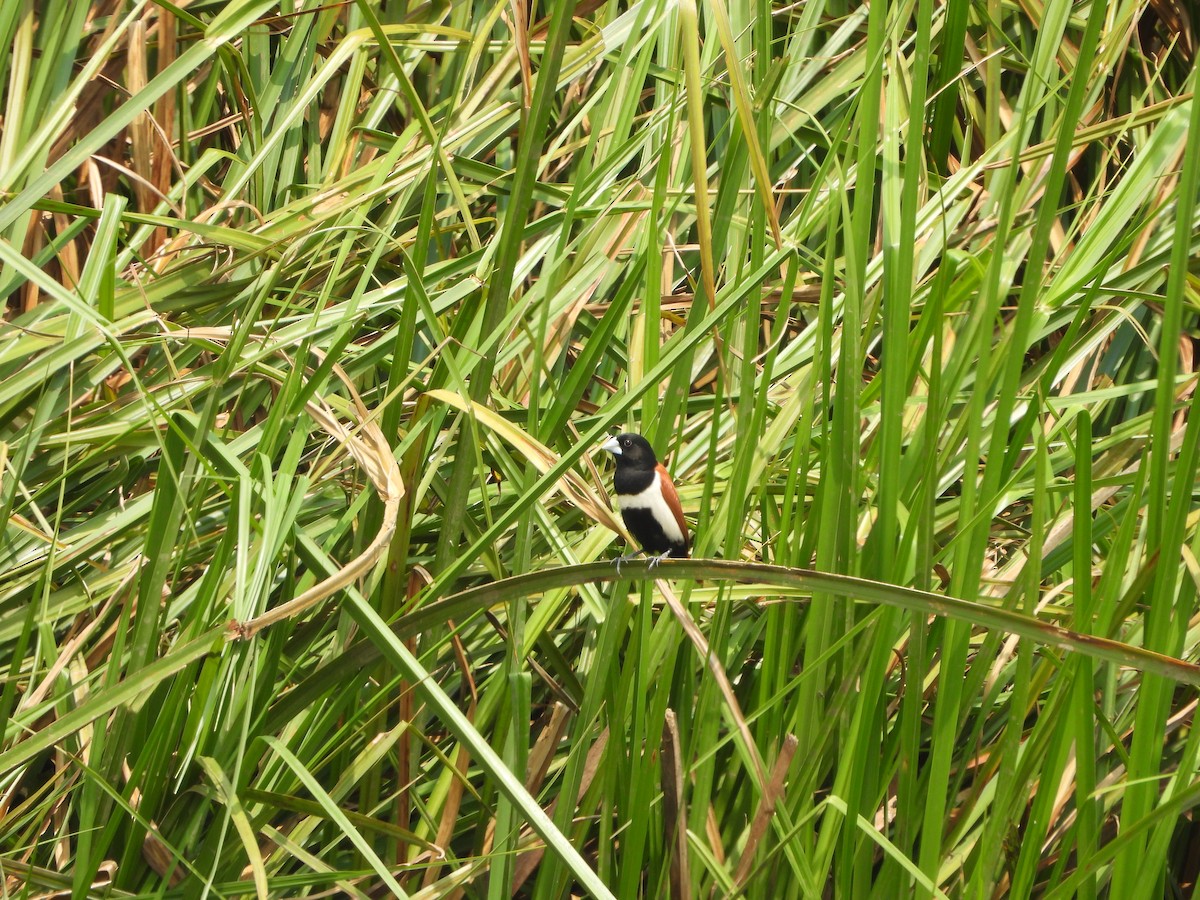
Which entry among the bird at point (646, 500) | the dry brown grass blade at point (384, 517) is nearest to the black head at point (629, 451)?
the bird at point (646, 500)

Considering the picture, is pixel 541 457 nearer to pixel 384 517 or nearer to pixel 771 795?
Answer: pixel 384 517

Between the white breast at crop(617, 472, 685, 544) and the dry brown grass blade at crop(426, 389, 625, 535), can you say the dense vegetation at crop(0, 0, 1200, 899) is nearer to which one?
the dry brown grass blade at crop(426, 389, 625, 535)

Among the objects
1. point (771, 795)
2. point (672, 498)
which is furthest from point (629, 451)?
point (771, 795)

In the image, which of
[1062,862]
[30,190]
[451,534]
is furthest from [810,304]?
[30,190]

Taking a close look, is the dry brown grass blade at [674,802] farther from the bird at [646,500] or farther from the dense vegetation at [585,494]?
the bird at [646,500]

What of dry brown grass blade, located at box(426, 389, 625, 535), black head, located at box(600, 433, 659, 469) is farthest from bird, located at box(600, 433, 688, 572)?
dry brown grass blade, located at box(426, 389, 625, 535)

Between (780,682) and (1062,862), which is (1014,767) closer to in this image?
(1062,862)
